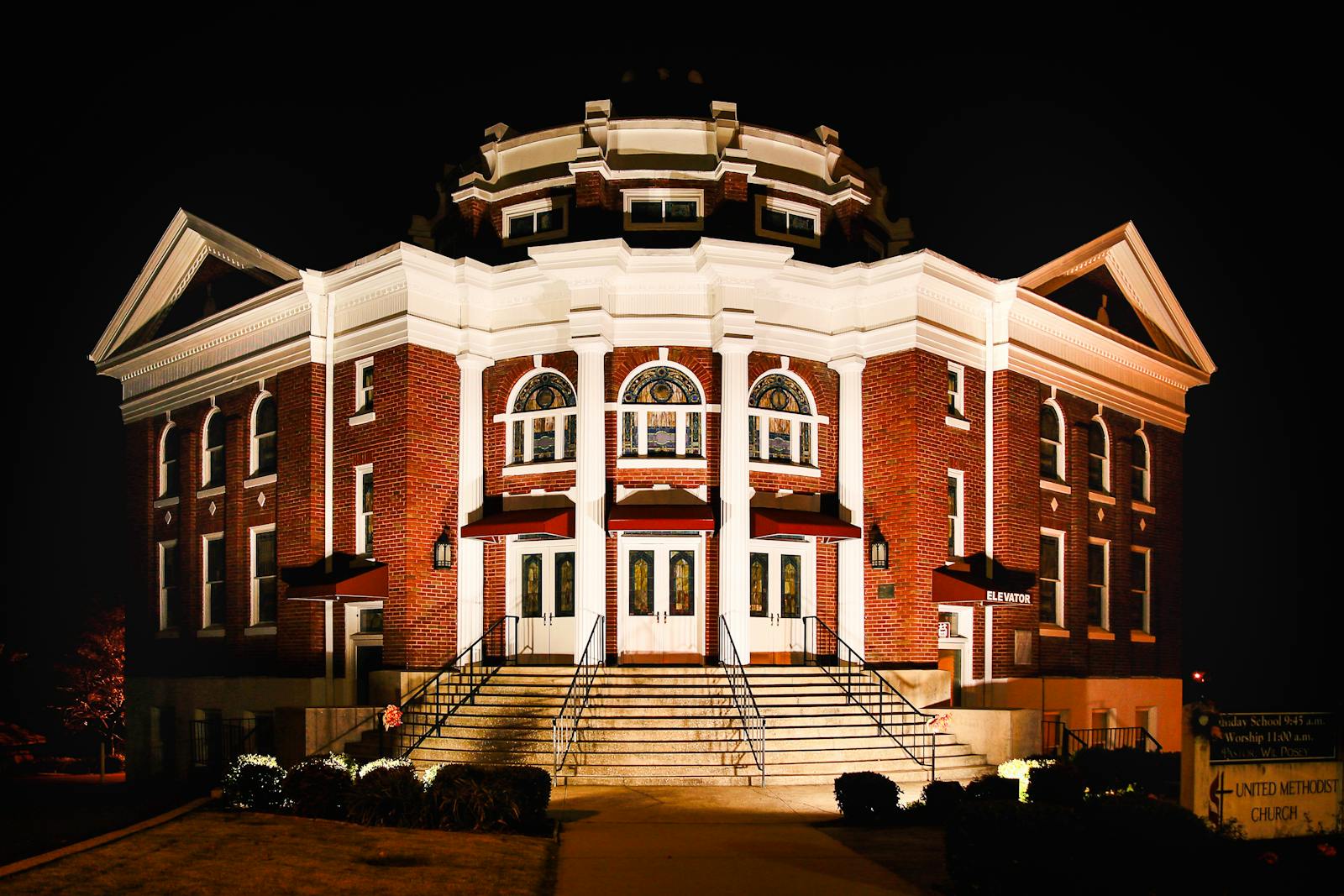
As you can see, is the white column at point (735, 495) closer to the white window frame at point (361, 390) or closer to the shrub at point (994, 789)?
the white window frame at point (361, 390)

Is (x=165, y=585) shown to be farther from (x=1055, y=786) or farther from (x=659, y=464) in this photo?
(x=1055, y=786)

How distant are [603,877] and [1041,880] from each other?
3.77 m

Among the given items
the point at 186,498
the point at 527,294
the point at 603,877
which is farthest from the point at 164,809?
the point at 186,498

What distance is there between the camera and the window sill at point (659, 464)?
2338cm

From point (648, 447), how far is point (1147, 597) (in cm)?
1487

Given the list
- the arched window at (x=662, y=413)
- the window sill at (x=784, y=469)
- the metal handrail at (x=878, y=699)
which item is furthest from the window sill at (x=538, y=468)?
the metal handrail at (x=878, y=699)

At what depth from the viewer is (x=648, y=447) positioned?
23.7m

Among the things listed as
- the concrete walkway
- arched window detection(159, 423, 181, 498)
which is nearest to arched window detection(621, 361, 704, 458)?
the concrete walkway

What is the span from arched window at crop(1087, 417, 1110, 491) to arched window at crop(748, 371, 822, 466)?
28.2 feet

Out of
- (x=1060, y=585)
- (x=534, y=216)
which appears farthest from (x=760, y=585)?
(x=534, y=216)

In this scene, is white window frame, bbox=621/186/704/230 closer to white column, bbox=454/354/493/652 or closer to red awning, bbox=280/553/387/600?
white column, bbox=454/354/493/652

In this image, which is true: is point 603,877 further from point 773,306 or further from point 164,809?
point 773,306

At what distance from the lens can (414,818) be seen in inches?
535

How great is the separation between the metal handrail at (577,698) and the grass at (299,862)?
4.93m
